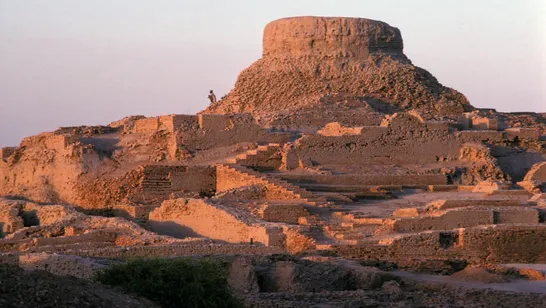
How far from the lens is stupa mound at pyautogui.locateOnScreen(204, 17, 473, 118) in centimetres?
4947

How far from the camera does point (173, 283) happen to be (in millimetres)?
20500

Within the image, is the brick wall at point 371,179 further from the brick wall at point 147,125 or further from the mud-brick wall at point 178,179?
the brick wall at point 147,125

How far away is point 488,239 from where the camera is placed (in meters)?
31.4

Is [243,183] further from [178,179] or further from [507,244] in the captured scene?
[507,244]

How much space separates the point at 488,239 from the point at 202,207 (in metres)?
6.89

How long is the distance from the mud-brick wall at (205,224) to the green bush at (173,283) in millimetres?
9858

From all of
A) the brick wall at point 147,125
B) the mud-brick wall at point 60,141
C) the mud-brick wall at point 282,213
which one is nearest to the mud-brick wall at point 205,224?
the mud-brick wall at point 282,213

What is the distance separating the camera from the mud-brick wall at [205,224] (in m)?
31.3

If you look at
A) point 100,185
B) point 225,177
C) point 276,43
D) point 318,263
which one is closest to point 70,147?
point 100,185

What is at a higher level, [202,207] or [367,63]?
[367,63]

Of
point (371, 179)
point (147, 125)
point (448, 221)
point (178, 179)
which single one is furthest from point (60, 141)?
point (448, 221)

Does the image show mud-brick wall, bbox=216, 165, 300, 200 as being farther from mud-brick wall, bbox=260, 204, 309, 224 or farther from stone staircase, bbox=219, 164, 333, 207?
mud-brick wall, bbox=260, 204, 309, 224

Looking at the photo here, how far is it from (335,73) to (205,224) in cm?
1798

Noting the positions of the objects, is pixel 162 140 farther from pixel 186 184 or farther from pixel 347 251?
pixel 347 251
